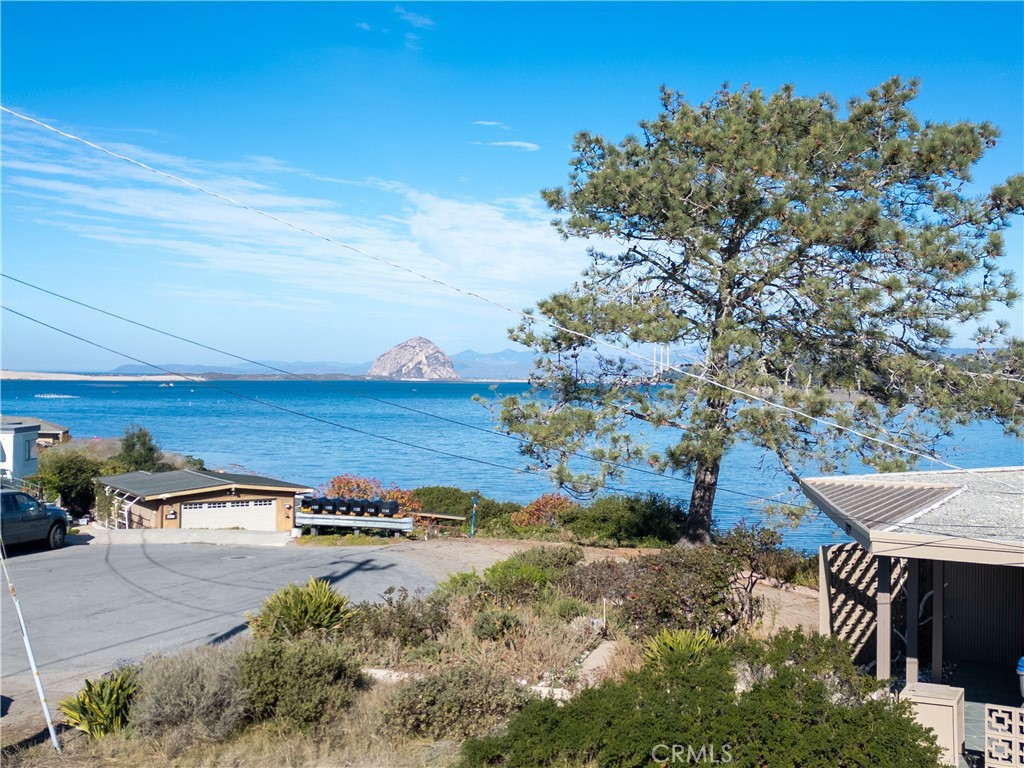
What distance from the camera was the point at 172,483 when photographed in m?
28.0

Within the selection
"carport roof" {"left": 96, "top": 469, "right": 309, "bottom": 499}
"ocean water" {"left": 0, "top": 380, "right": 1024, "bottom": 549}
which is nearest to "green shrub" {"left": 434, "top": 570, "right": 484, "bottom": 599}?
"ocean water" {"left": 0, "top": 380, "right": 1024, "bottom": 549}

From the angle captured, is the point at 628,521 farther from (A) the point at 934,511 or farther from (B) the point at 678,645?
(A) the point at 934,511

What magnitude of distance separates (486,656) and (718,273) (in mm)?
8963

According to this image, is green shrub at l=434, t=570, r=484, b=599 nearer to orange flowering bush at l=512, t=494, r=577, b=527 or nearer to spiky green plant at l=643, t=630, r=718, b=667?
spiky green plant at l=643, t=630, r=718, b=667

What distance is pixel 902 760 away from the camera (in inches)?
237

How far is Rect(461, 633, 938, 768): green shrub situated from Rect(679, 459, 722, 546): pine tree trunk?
10.2 meters

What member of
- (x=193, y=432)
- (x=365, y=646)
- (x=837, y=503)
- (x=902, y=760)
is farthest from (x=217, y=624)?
(x=193, y=432)

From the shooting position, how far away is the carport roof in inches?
1046

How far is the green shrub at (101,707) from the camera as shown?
311 inches

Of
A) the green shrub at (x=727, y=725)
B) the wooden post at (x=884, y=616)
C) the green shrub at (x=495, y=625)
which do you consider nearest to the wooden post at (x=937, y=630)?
the wooden post at (x=884, y=616)

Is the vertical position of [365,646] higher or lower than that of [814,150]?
lower

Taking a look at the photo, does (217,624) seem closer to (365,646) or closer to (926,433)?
(365,646)

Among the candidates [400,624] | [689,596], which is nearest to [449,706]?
[400,624]

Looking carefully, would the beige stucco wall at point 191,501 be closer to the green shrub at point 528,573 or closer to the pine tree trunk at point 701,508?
the pine tree trunk at point 701,508
